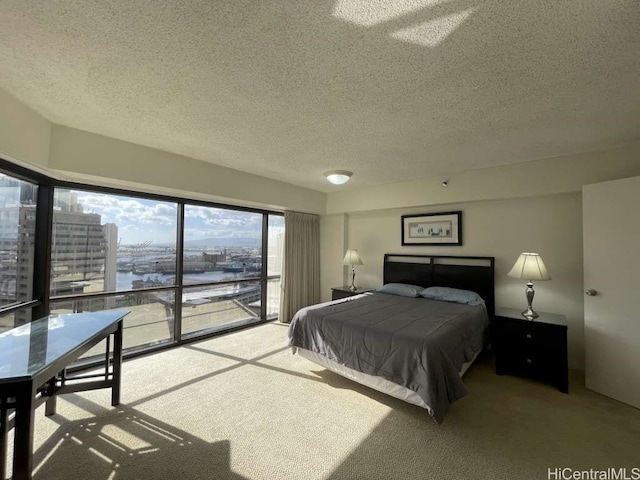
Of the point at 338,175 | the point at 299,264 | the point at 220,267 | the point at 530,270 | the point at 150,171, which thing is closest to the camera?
the point at 530,270

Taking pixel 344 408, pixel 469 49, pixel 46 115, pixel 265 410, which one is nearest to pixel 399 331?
pixel 344 408

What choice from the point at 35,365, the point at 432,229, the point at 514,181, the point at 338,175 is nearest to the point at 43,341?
the point at 35,365

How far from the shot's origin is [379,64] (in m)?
1.64

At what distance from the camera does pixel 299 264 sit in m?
5.20

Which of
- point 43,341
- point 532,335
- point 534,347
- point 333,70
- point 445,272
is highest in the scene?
point 333,70

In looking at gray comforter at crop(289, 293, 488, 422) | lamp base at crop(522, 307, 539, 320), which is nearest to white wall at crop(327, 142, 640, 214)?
lamp base at crop(522, 307, 539, 320)

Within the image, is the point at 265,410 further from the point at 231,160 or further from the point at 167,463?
the point at 231,160

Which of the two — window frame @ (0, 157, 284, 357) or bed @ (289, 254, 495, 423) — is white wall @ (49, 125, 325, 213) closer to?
window frame @ (0, 157, 284, 357)

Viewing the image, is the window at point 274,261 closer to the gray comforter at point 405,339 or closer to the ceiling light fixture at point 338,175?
the ceiling light fixture at point 338,175

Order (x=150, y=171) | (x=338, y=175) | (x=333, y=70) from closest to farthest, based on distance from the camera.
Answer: (x=333, y=70)
(x=150, y=171)
(x=338, y=175)

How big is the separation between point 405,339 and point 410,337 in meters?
0.04

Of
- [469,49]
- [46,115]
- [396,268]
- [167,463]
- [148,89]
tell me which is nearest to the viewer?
[469,49]

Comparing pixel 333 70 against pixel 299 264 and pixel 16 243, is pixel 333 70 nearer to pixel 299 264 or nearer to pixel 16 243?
pixel 16 243

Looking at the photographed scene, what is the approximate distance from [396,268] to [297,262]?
1796 millimetres
